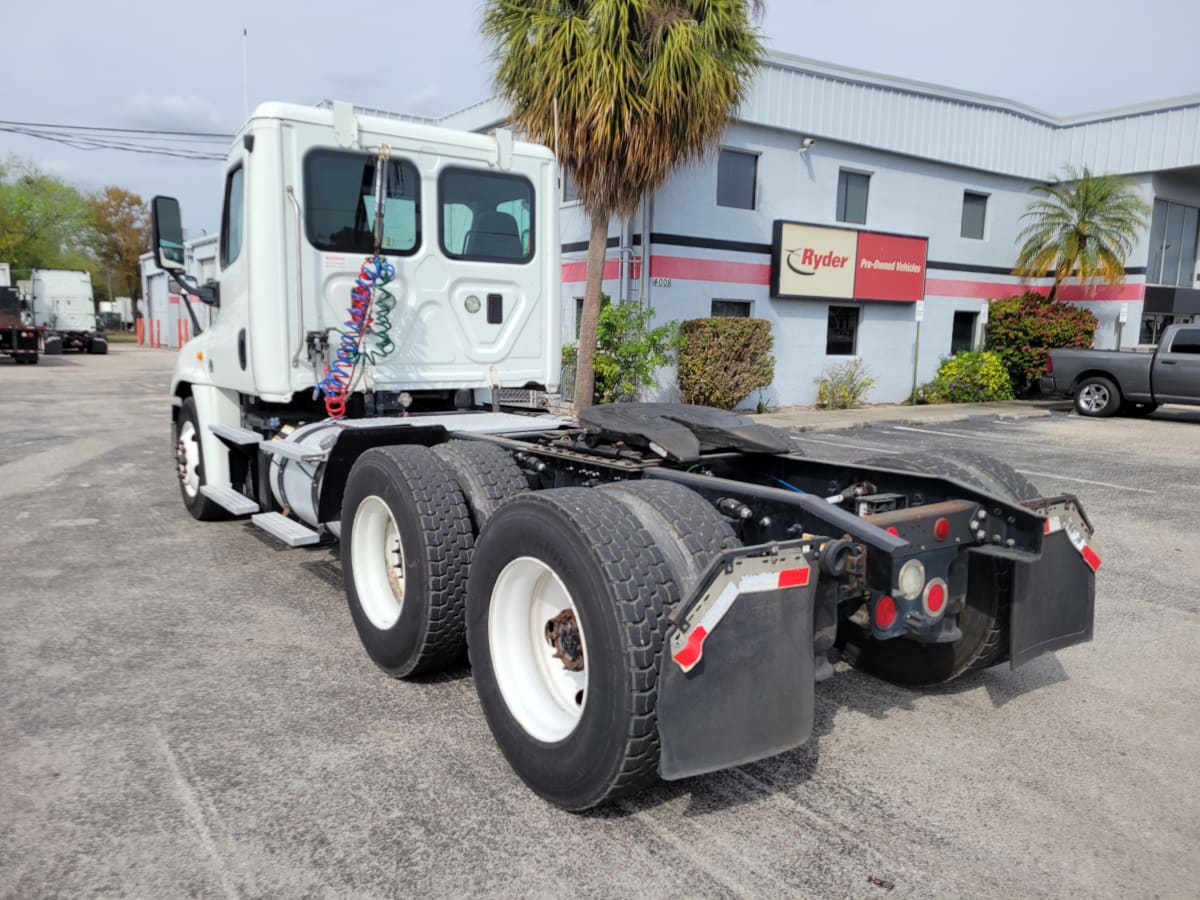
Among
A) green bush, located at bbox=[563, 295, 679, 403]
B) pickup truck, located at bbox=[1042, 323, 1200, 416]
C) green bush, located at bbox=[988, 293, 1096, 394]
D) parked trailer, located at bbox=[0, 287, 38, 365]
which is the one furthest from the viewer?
parked trailer, located at bbox=[0, 287, 38, 365]

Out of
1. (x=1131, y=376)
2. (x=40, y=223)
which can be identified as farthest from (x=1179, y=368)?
(x=40, y=223)

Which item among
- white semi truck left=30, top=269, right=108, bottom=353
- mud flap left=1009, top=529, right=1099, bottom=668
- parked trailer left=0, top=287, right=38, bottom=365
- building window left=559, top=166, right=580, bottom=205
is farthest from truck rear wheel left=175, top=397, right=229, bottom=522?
white semi truck left=30, top=269, right=108, bottom=353

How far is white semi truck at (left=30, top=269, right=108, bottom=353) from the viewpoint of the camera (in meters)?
37.1

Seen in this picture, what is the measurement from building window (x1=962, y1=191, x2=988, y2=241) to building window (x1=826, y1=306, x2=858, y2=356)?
4328 millimetres

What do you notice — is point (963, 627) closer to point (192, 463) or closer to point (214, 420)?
point (214, 420)

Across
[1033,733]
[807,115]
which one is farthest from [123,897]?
[807,115]

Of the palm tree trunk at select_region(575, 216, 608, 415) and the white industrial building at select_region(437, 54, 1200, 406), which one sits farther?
the white industrial building at select_region(437, 54, 1200, 406)

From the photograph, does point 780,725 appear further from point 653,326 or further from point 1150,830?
point 653,326

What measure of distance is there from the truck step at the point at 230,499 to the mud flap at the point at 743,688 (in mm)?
4037

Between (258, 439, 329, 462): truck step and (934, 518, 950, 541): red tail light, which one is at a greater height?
(934, 518, 950, 541): red tail light

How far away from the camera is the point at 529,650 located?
325 cm

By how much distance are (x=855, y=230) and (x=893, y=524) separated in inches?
626

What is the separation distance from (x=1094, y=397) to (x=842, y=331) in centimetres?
497

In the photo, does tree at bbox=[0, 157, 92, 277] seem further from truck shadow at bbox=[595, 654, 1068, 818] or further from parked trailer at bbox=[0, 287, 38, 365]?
truck shadow at bbox=[595, 654, 1068, 818]
